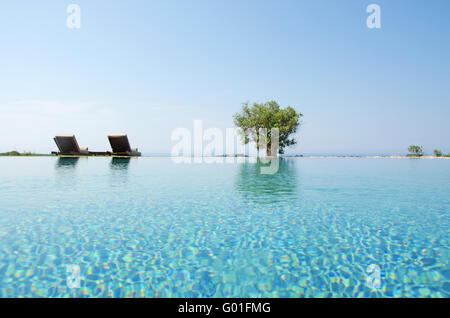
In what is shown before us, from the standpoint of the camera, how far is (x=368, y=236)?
16.6 ft

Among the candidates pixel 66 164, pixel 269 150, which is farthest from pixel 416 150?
pixel 66 164

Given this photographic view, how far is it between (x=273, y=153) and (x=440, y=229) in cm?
4365

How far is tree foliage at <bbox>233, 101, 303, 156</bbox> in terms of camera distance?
45.0 m

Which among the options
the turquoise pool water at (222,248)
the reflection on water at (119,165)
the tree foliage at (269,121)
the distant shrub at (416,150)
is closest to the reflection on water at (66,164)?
the reflection on water at (119,165)

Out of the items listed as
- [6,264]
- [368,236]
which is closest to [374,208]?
[368,236]

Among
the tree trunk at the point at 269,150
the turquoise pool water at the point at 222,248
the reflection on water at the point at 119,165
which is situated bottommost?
the turquoise pool water at the point at 222,248

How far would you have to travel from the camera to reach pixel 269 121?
45.2m

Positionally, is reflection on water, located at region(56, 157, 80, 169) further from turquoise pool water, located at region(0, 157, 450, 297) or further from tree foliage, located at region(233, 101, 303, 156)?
tree foliage, located at region(233, 101, 303, 156)

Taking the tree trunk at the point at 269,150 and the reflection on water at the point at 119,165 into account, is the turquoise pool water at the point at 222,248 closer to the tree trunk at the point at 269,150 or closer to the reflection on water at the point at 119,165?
the reflection on water at the point at 119,165

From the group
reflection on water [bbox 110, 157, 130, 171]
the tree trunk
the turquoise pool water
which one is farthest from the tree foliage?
the turquoise pool water

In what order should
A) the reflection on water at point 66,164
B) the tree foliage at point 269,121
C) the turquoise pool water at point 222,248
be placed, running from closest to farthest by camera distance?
the turquoise pool water at point 222,248 → the reflection on water at point 66,164 → the tree foliage at point 269,121

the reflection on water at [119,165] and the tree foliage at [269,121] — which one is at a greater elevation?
the tree foliage at [269,121]

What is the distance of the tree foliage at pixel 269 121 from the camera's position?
44969 millimetres
